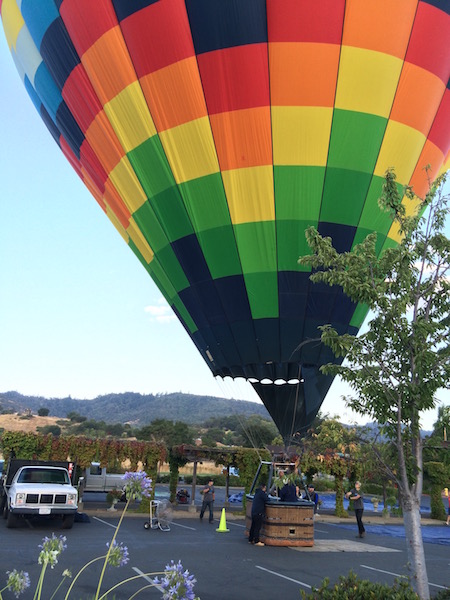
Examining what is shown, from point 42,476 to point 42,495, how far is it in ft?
5.16

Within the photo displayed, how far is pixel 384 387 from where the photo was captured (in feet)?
19.9

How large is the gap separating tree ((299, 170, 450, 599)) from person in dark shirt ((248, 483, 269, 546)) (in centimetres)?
847

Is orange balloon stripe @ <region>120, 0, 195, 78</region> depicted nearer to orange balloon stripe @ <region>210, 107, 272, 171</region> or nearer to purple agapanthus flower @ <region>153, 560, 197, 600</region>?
orange balloon stripe @ <region>210, 107, 272, 171</region>

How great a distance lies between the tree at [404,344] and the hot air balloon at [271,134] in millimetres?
6622

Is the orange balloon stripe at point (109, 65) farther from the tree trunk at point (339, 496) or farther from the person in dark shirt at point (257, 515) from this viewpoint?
the tree trunk at point (339, 496)

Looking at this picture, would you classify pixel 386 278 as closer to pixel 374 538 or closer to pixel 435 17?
pixel 435 17

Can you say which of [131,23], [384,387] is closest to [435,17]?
[131,23]

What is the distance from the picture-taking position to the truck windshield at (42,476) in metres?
15.9

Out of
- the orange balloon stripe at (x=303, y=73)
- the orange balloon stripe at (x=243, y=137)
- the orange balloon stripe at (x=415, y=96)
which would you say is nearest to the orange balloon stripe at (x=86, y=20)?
the orange balloon stripe at (x=243, y=137)

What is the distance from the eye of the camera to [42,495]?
577 inches

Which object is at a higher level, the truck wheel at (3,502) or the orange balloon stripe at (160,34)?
the orange balloon stripe at (160,34)

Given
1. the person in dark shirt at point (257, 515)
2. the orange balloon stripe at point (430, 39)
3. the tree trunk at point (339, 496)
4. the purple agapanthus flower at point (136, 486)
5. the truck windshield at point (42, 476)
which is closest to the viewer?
the purple agapanthus flower at point (136, 486)

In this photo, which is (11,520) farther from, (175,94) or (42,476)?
(175,94)

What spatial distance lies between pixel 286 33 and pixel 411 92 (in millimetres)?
3504
